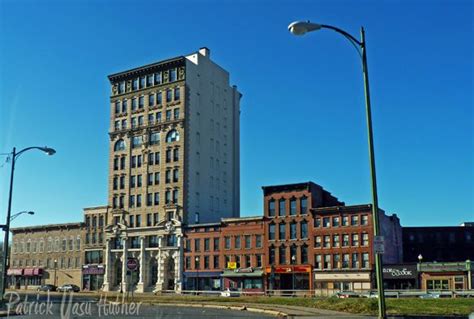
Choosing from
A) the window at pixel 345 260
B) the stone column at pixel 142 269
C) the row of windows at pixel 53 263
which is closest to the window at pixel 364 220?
the window at pixel 345 260

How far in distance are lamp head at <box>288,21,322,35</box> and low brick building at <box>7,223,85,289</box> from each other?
93925mm

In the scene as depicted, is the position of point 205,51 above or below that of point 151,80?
above

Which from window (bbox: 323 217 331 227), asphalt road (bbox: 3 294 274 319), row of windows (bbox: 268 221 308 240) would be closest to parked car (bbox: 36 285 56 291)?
row of windows (bbox: 268 221 308 240)

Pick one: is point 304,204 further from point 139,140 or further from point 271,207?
point 139,140

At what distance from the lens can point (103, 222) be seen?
103 metres

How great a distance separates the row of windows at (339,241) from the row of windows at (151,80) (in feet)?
123

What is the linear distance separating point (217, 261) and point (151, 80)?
1348 inches

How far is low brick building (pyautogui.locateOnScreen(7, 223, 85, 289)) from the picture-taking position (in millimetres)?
105625

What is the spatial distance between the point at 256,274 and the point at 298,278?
6265mm

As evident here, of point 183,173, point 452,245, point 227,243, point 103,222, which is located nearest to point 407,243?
point 452,245

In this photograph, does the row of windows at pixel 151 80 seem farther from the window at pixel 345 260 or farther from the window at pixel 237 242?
the window at pixel 345 260

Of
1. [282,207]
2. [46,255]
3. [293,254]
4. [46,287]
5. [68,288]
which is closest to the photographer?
[293,254]

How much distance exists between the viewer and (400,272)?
74.6 meters

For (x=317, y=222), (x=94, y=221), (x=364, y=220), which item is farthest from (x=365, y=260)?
(x=94, y=221)
